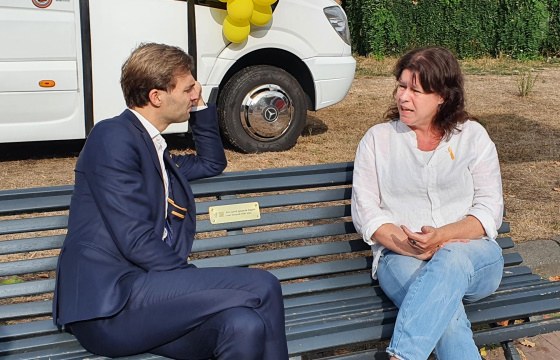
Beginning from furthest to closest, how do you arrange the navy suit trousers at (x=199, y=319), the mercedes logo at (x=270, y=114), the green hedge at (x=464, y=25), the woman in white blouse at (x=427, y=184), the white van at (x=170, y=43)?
the green hedge at (x=464, y=25) → the mercedes logo at (x=270, y=114) → the white van at (x=170, y=43) → the woman in white blouse at (x=427, y=184) → the navy suit trousers at (x=199, y=319)

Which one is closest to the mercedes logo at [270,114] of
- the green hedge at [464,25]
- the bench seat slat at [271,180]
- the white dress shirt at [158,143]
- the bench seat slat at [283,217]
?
the bench seat slat at [271,180]

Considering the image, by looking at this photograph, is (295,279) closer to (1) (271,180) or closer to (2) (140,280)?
(1) (271,180)

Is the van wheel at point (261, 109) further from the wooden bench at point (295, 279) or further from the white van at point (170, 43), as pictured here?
the wooden bench at point (295, 279)

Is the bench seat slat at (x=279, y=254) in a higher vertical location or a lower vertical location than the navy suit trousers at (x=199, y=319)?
lower

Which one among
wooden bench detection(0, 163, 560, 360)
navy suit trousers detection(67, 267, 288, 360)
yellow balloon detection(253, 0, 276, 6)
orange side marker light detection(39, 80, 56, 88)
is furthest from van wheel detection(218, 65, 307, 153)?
navy suit trousers detection(67, 267, 288, 360)

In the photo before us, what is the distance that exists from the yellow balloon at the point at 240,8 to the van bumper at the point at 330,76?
1.08 metres

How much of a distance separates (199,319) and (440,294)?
3.04ft

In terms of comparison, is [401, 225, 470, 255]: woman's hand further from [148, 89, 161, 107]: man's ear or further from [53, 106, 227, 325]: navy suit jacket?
[148, 89, 161, 107]: man's ear

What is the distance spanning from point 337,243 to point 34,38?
399 cm

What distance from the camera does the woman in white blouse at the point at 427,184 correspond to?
11.7 ft

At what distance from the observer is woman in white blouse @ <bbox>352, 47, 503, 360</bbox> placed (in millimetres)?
3568

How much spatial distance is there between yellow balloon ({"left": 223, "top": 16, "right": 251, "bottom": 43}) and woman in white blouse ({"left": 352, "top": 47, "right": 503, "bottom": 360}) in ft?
12.6

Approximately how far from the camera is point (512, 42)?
17.0 meters

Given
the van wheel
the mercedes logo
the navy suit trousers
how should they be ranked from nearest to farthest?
the navy suit trousers, the van wheel, the mercedes logo
